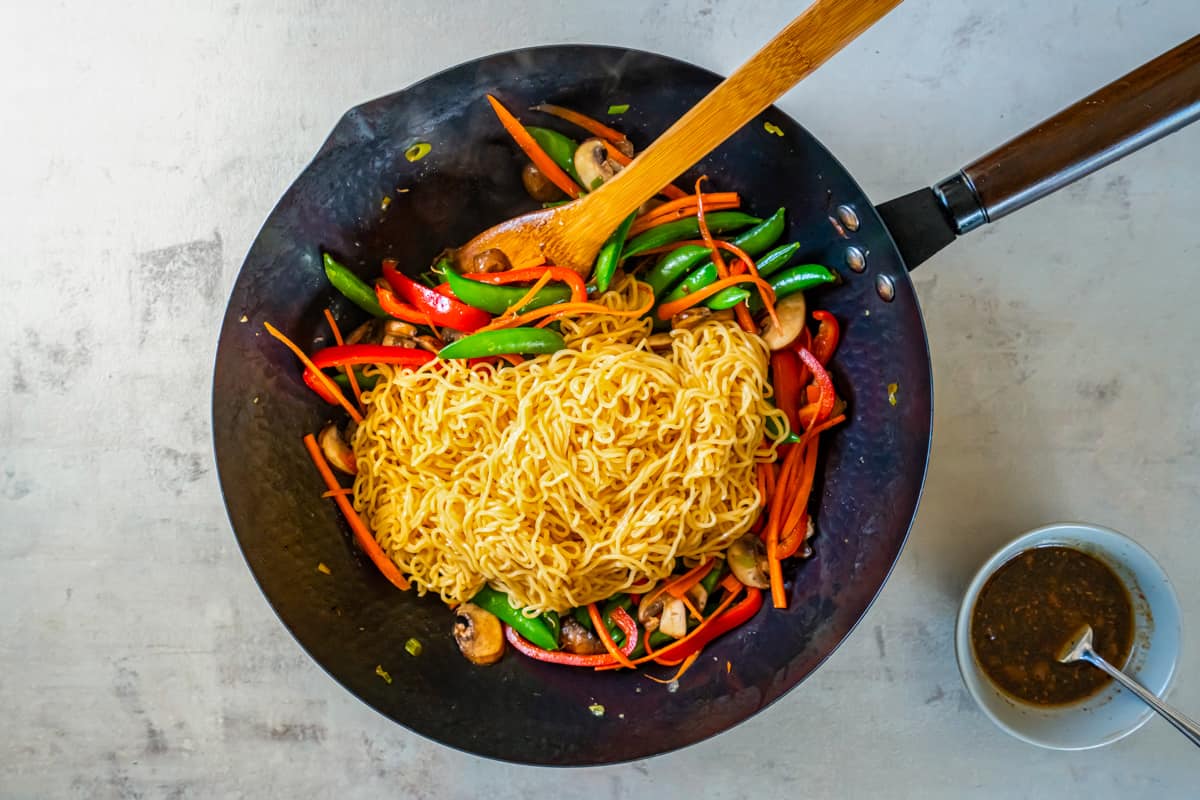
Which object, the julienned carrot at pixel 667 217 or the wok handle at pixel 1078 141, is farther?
the julienned carrot at pixel 667 217

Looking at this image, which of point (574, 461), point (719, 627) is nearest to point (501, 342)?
point (574, 461)

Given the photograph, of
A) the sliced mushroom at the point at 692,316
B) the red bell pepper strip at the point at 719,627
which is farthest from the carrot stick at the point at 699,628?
the sliced mushroom at the point at 692,316

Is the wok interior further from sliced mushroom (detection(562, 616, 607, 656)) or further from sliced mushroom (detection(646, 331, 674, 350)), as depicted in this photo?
sliced mushroom (detection(646, 331, 674, 350))

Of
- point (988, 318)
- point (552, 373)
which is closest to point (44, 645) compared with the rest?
point (552, 373)

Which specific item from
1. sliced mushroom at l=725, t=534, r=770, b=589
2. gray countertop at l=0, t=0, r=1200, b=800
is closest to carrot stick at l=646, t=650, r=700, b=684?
sliced mushroom at l=725, t=534, r=770, b=589

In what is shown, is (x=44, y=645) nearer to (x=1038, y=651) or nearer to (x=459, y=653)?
(x=459, y=653)

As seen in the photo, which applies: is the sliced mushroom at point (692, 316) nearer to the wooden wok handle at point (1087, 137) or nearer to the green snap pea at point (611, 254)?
the green snap pea at point (611, 254)
